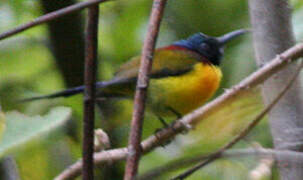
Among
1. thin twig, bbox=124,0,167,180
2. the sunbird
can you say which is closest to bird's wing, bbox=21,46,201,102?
the sunbird

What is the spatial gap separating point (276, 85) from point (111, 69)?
80 centimetres

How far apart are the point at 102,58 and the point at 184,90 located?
1.72ft

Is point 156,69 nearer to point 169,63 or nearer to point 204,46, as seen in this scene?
point 169,63

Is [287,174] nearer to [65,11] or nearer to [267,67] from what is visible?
[267,67]

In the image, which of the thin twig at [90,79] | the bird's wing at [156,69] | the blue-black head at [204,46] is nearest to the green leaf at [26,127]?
the thin twig at [90,79]

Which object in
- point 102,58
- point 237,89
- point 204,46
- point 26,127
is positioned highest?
point 26,127

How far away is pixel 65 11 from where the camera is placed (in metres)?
0.67

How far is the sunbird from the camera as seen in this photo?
1859 mm

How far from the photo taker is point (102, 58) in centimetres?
169

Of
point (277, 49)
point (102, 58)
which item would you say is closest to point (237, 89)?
point (277, 49)

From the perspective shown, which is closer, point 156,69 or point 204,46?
point 156,69

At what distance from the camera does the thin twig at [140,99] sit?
0.66 meters

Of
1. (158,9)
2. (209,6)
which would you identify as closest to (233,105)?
(158,9)

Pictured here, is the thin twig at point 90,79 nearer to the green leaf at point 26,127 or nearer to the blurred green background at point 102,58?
the green leaf at point 26,127
